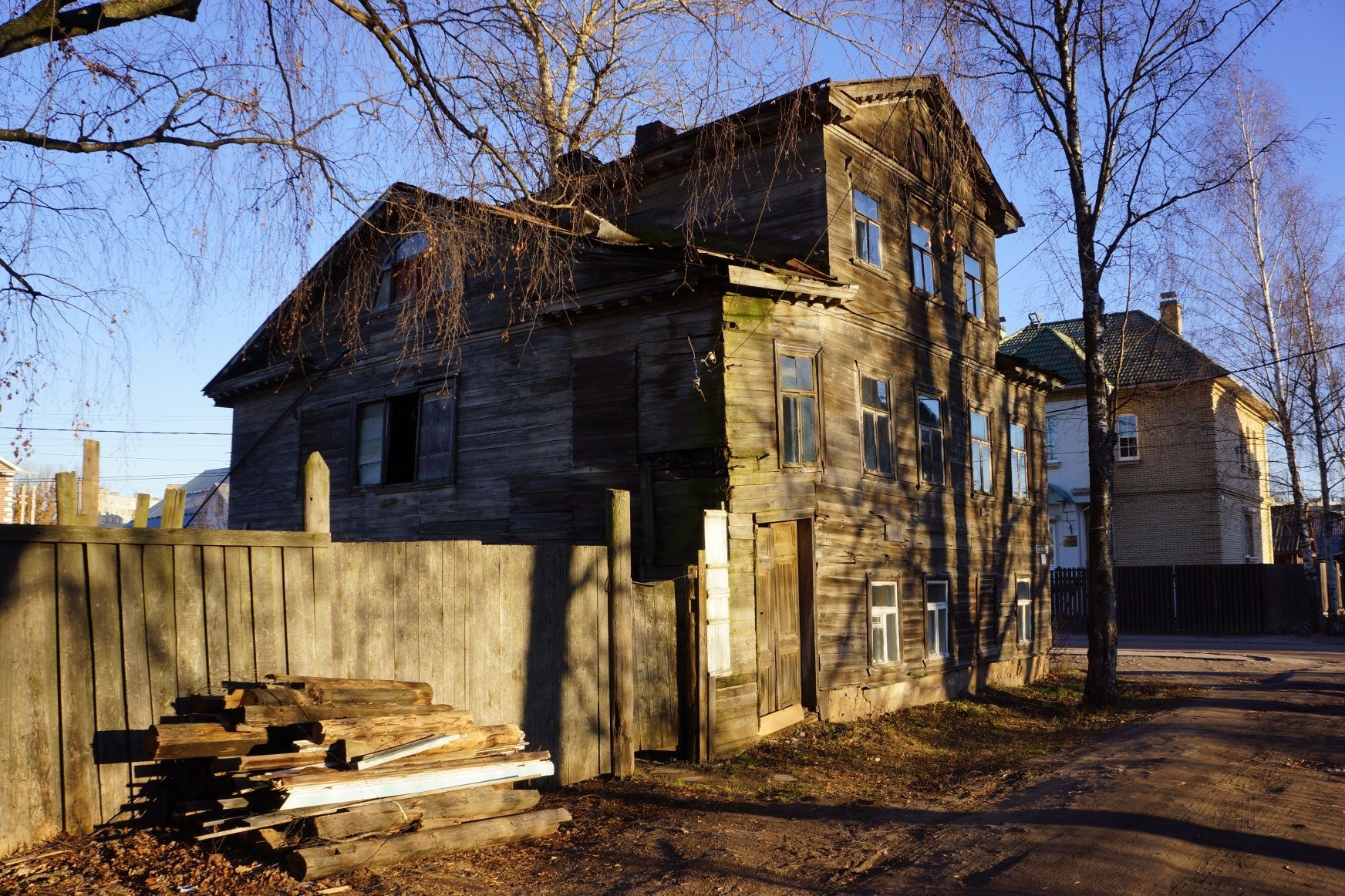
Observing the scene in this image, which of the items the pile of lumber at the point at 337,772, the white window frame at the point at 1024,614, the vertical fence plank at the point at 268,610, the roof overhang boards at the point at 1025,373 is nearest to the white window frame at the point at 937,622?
the white window frame at the point at 1024,614

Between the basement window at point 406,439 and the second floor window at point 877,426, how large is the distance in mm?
6897

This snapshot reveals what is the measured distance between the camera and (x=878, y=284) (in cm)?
1652

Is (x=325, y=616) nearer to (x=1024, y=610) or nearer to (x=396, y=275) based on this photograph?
(x=396, y=275)

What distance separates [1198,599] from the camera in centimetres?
3331

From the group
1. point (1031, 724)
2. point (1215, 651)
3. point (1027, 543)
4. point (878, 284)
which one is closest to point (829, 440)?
point (878, 284)

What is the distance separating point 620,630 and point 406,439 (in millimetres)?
9767

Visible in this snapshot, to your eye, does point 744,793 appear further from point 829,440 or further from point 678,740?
point 829,440

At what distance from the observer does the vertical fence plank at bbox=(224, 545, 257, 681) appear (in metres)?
6.80

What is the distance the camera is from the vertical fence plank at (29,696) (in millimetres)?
5758

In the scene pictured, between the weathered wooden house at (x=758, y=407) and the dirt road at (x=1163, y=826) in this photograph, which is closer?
the dirt road at (x=1163, y=826)

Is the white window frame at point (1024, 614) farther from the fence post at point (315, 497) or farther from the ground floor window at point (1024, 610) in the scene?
the fence post at point (315, 497)

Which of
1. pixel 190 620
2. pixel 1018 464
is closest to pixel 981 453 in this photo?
pixel 1018 464

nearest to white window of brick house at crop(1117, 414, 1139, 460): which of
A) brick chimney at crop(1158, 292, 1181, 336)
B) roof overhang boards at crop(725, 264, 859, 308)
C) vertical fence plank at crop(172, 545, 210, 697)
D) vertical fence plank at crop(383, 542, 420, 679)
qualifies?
brick chimney at crop(1158, 292, 1181, 336)

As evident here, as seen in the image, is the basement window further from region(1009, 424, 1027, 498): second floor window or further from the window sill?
region(1009, 424, 1027, 498): second floor window
